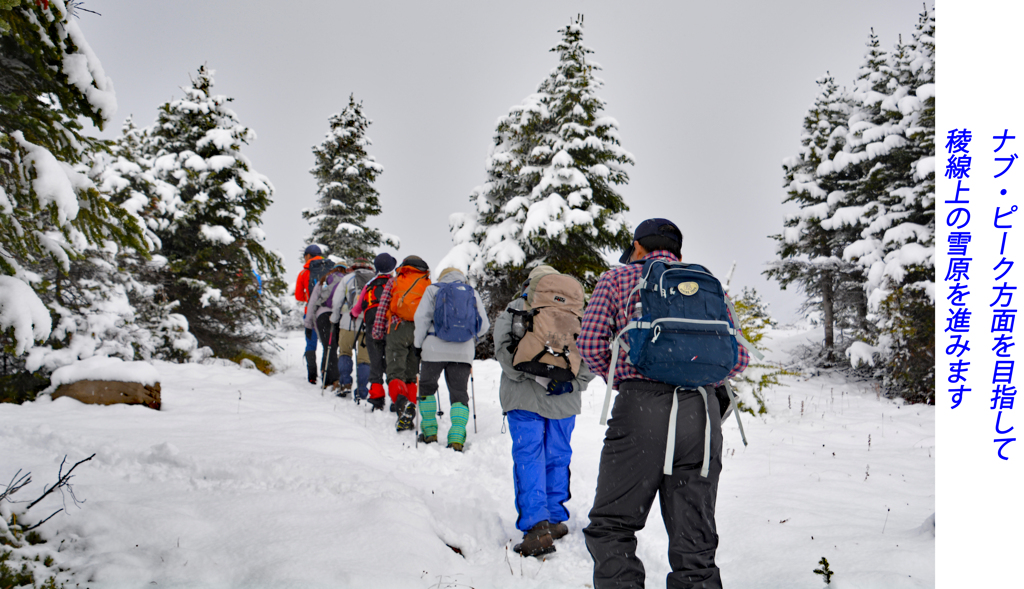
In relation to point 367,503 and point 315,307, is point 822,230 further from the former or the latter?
point 367,503

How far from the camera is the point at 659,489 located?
9.79 ft

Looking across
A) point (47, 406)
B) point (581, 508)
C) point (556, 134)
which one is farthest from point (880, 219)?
point (47, 406)

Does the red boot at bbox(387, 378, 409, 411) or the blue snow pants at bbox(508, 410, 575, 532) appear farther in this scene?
the red boot at bbox(387, 378, 409, 411)

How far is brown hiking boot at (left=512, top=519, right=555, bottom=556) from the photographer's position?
12.9ft

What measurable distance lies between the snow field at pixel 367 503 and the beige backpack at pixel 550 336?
1.37 meters

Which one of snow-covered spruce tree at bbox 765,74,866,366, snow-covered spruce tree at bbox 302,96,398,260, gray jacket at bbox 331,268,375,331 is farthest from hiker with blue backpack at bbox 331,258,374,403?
snow-covered spruce tree at bbox 765,74,866,366

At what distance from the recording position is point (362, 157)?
2316 cm

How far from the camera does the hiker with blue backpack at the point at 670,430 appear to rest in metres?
2.84

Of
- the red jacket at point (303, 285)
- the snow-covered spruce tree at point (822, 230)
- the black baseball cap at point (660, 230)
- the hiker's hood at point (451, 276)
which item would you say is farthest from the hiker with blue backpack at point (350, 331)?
the snow-covered spruce tree at point (822, 230)

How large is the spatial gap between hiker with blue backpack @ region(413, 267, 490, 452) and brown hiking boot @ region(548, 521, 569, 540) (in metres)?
2.28

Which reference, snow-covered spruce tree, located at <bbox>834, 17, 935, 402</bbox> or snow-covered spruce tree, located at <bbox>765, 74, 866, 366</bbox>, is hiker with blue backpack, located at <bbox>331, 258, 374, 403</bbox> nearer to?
snow-covered spruce tree, located at <bbox>834, 17, 935, 402</bbox>

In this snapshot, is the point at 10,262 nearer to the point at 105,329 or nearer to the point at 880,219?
the point at 105,329

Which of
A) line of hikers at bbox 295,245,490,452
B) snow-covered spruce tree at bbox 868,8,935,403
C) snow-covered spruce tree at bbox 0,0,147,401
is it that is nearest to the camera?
snow-covered spruce tree at bbox 0,0,147,401
